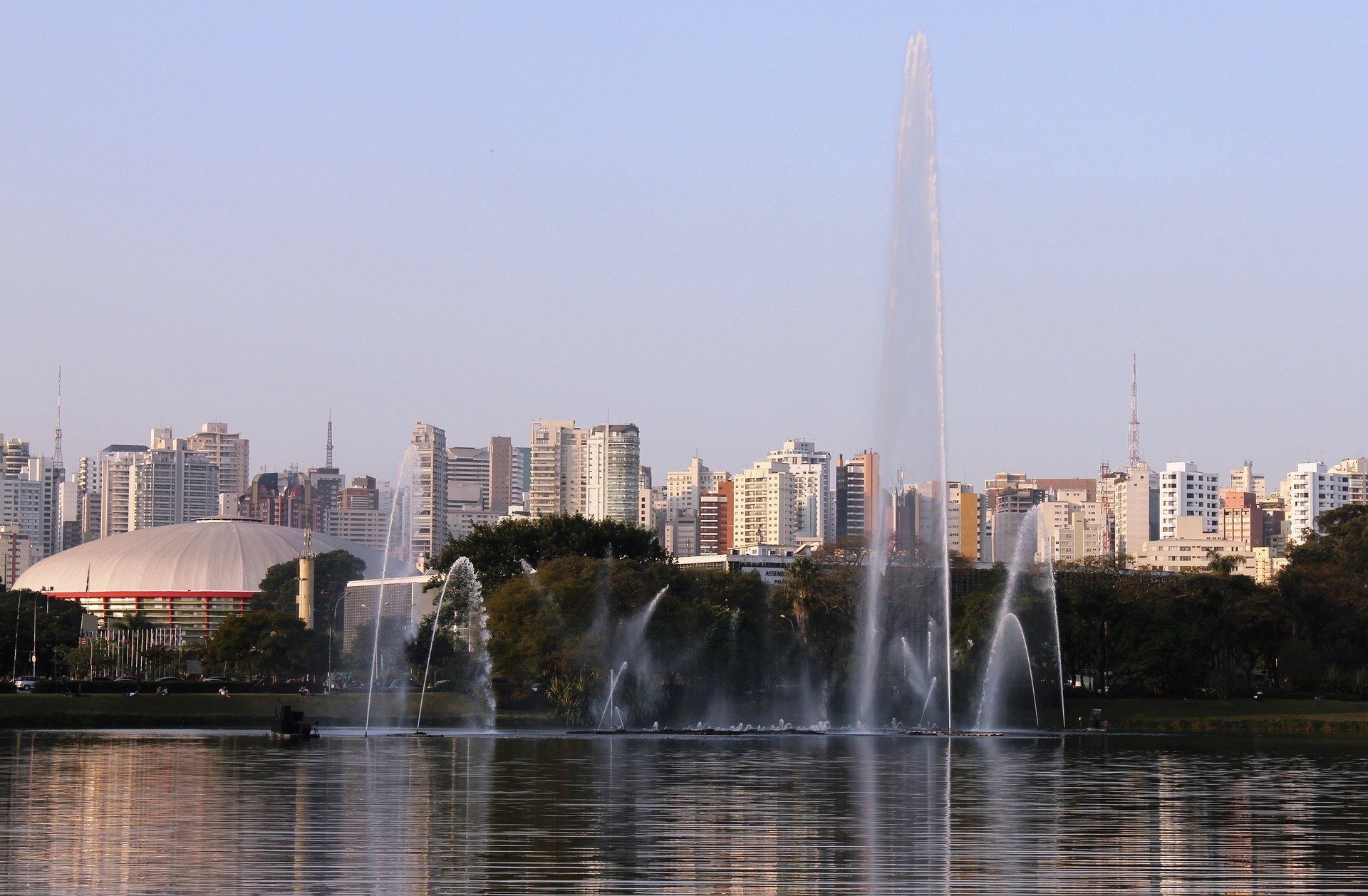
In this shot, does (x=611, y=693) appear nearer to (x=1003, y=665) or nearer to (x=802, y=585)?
(x=802, y=585)

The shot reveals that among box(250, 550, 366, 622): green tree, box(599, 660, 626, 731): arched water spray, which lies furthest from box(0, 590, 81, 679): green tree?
box(599, 660, 626, 731): arched water spray

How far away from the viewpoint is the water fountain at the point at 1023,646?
7338 cm

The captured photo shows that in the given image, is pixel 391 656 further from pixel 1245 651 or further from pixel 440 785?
pixel 440 785

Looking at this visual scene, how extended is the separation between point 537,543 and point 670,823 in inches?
2686

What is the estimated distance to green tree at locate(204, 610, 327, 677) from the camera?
359 ft

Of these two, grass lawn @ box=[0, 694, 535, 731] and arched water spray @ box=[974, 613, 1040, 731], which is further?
arched water spray @ box=[974, 613, 1040, 731]

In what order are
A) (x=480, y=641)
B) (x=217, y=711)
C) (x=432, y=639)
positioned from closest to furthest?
(x=432, y=639)
(x=217, y=711)
(x=480, y=641)

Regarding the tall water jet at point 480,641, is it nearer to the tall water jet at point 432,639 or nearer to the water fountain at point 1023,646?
the tall water jet at point 432,639

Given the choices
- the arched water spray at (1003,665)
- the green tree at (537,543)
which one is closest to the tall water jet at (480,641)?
the green tree at (537,543)

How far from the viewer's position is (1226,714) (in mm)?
78062

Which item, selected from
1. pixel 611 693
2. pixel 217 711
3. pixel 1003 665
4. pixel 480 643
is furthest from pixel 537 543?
pixel 1003 665

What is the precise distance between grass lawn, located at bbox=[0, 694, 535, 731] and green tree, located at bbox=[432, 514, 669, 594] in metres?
11.9

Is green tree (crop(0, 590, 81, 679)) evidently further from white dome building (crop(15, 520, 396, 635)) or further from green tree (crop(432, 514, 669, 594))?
white dome building (crop(15, 520, 396, 635))

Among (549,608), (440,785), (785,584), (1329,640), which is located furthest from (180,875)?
(1329,640)
